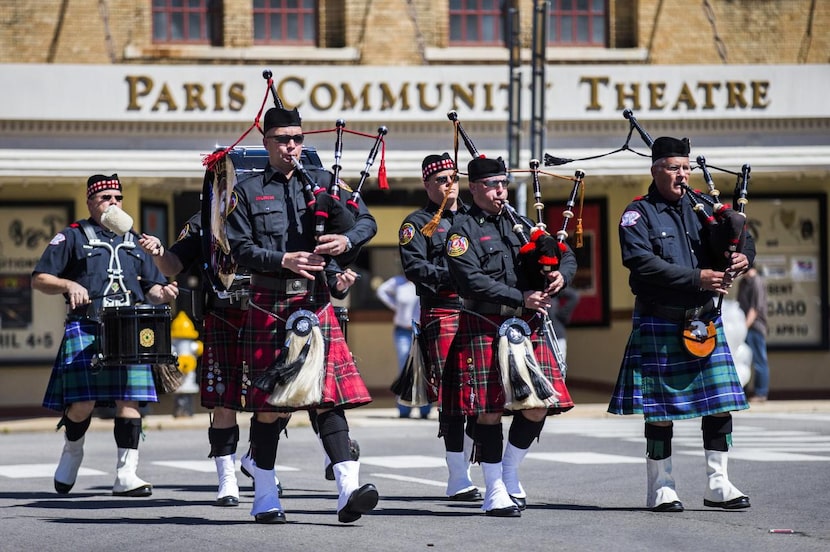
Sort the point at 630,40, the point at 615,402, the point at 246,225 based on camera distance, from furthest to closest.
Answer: the point at 630,40 < the point at 615,402 < the point at 246,225

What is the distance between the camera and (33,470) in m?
12.1

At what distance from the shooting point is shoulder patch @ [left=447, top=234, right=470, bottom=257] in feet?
28.1

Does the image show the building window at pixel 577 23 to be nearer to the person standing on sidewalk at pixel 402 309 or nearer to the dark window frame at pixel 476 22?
the dark window frame at pixel 476 22

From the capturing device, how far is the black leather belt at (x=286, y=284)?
8.02 meters

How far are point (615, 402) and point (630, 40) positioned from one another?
13381 millimetres

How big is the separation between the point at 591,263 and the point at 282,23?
5447 millimetres

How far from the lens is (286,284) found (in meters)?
8.02

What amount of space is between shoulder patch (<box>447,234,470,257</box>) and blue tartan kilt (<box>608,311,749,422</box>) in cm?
100

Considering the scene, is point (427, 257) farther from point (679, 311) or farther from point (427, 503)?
point (679, 311)

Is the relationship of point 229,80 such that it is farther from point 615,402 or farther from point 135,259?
point 615,402

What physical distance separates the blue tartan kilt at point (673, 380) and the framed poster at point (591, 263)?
43.7ft

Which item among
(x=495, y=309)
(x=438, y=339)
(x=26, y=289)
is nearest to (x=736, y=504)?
(x=495, y=309)

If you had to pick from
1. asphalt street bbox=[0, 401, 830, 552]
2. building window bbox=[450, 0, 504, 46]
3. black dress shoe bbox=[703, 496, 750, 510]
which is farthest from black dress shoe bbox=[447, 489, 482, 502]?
building window bbox=[450, 0, 504, 46]

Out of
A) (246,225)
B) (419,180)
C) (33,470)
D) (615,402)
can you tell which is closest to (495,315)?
(615,402)
